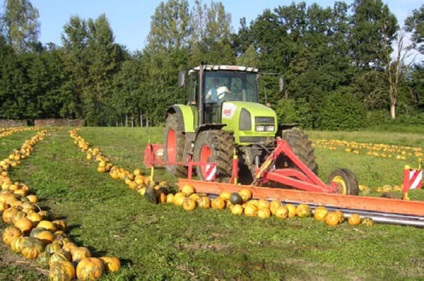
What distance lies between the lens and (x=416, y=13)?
52.8m

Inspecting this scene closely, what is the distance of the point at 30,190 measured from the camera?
8.48 m

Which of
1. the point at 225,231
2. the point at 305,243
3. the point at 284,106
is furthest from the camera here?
the point at 284,106

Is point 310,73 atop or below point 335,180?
atop

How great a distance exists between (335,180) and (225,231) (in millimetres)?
2764

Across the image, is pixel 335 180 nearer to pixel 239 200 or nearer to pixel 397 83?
pixel 239 200

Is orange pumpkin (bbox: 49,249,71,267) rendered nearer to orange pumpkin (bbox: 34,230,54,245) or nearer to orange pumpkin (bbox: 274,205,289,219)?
orange pumpkin (bbox: 34,230,54,245)

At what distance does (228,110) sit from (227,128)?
38 cm

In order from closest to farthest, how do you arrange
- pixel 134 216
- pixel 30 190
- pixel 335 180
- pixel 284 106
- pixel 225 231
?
pixel 225 231 < pixel 134 216 < pixel 335 180 < pixel 30 190 < pixel 284 106

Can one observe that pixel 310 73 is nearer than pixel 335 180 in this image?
No

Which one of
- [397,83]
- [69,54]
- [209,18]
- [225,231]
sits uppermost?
[209,18]

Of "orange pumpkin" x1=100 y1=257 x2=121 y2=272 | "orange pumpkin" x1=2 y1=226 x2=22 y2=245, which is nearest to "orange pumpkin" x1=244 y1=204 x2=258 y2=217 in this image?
"orange pumpkin" x1=100 y1=257 x2=121 y2=272

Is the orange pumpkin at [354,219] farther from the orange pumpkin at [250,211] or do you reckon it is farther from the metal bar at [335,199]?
the orange pumpkin at [250,211]

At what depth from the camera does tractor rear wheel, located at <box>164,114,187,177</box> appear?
1117cm

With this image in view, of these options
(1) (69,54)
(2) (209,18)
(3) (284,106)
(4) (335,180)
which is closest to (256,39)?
(2) (209,18)
